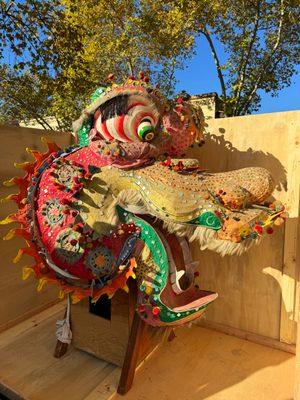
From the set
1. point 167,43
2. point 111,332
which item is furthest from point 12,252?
point 167,43

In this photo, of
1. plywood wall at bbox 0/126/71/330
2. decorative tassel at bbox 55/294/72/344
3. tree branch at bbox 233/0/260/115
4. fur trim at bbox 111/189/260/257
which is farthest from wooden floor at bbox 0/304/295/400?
tree branch at bbox 233/0/260/115

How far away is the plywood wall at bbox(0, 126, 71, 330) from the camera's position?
2.13 m

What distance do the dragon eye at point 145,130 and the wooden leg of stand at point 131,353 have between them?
82 centimetres

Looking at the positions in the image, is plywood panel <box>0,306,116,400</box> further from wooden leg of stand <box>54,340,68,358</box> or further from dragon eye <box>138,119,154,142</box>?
dragon eye <box>138,119,154,142</box>

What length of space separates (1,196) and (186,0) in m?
6.63

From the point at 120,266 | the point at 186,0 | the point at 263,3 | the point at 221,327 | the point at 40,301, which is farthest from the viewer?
the point at 263,3

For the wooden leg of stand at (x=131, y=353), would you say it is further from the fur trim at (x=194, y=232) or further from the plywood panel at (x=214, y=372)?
the fur trim at (x=194, y=232)

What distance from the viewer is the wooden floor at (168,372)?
5.23 feet

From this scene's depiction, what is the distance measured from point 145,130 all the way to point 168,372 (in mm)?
1275

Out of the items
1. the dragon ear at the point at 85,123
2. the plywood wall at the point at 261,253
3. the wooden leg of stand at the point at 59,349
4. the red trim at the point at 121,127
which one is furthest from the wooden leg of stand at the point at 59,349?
the red trim at the point at 121,127

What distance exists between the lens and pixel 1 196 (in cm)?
212

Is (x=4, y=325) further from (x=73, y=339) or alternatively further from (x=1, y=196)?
(x=1, y=196)

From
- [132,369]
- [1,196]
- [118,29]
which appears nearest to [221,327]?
[132,369]

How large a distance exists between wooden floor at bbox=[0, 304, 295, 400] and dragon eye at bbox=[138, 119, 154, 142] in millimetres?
1230
